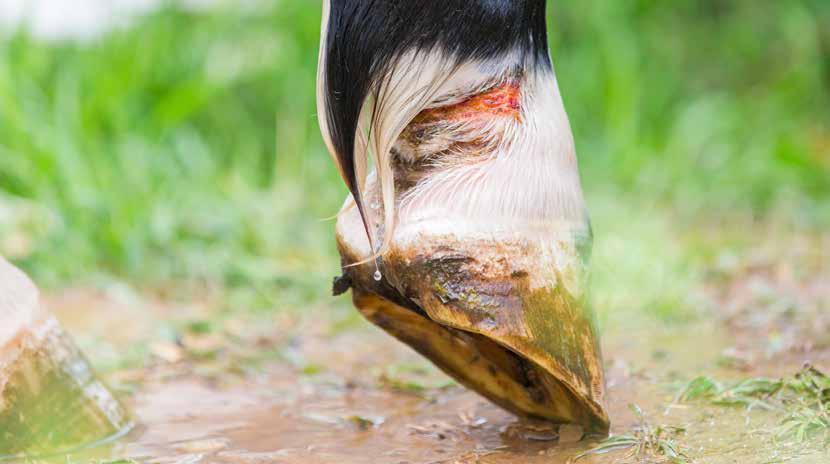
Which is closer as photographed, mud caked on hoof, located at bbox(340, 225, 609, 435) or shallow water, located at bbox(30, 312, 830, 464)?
mud caked on hoof, located at bbox(340, 225, 609, 435)

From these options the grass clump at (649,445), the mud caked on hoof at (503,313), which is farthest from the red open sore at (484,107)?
the grass clump at (649,445)

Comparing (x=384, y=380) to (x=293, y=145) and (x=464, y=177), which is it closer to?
(x=464, y=177)

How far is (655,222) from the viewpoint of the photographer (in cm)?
329

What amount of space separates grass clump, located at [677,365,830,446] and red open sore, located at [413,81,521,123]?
566 millimetres

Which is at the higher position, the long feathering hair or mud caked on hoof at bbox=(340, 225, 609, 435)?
the long feathering hair

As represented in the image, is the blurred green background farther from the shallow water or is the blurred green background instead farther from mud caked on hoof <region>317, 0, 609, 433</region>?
mud caked on hoof <region>317, 0, 609, 433</region>

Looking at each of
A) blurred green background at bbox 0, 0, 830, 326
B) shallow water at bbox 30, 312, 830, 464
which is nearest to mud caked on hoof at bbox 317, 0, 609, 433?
shallow water at bbox 30, 312, 830, 464

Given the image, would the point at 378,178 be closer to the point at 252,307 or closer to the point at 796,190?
the point at 252,307

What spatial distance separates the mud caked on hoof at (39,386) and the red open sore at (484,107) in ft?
2.11

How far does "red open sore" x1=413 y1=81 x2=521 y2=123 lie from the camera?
1.38 m

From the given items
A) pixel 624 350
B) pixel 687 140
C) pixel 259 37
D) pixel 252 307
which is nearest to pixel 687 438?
pixel 624 350

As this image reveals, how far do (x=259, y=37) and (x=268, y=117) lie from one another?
415mm

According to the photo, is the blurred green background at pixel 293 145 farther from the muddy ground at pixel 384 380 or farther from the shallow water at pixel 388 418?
the shallow water at pixel 388 418

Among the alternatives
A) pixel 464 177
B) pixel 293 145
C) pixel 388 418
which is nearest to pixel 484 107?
pixel 464 177
